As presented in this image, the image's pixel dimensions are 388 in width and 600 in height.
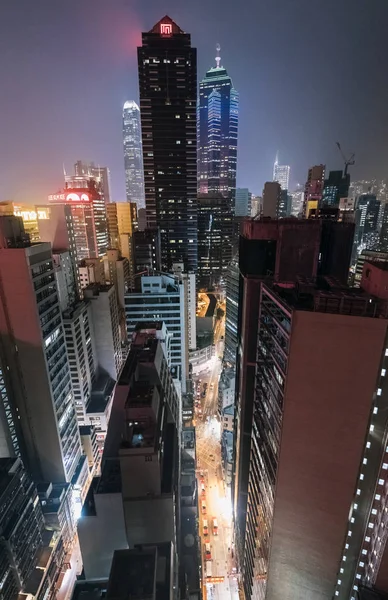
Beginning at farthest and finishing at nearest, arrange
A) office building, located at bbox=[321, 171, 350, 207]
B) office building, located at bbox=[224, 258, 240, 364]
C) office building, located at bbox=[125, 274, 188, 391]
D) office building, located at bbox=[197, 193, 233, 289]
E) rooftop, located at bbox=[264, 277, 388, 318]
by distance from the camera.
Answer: office building, located at bbox=[197, 193, 233, 289]
office building, located at bbox=[321, 171, 350, 207]
office building, located at bbox=[224, 258, 240, 364]
office building, located at bbox=[125, 274, 188, 391]
rooftop, located at bbox=[264, 277, 388, 318]

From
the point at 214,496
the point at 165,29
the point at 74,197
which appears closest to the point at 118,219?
the point at 74,197

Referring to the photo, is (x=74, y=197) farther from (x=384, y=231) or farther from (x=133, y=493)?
(x=384, y=231)

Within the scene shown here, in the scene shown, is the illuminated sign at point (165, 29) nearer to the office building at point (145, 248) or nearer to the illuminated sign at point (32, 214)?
the office building at point (145, 248)

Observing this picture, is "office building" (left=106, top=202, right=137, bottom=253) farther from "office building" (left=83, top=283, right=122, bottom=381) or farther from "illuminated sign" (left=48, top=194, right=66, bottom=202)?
"office building" (left=83, top=283, right=122, bottom=381)

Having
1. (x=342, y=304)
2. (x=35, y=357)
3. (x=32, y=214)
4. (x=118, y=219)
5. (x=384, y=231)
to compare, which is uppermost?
(x=32, y=214)

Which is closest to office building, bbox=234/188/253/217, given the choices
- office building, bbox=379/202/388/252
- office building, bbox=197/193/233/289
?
office building, bbox=197/193/233/289

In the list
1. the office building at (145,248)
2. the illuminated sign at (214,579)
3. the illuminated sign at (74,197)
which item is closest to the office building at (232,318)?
the office building at (145,248)
